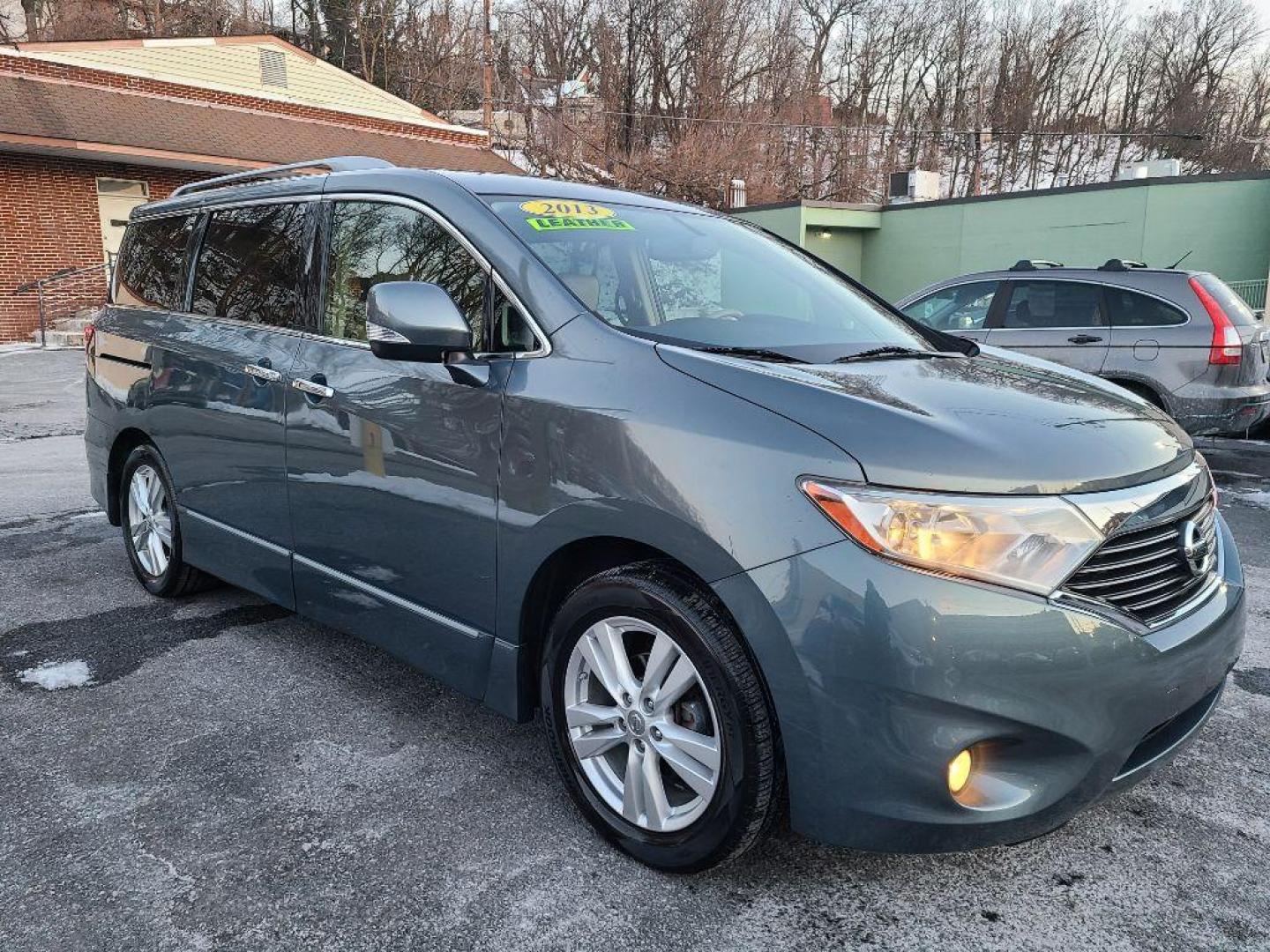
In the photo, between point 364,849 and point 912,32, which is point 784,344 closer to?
point 364,849

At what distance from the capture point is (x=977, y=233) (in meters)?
19.8

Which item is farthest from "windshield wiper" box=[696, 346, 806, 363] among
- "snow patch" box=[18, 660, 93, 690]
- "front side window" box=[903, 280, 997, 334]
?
"front side window" box=[903, 280, 997, 334]

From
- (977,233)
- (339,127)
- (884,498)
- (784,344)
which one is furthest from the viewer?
(339,127)

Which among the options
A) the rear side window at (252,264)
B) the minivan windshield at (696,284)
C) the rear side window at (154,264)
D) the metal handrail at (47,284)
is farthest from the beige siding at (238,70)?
the minivan windshield at (696,284)

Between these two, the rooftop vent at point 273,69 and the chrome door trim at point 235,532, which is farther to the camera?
the rooftop vent at point 273,69

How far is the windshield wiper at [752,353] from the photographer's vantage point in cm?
241

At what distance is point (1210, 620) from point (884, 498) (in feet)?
3.10

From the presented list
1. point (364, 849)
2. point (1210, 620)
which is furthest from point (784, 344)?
point (364, 849)

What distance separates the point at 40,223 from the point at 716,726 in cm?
2105

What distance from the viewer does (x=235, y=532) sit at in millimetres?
3639

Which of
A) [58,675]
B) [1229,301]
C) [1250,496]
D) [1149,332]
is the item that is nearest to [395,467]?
[58,675]

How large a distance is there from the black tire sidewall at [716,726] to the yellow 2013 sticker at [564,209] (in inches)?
48.8

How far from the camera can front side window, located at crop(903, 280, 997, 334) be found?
8.41 metres

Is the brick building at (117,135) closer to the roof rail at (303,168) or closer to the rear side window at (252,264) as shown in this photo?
the roof rail at (303,168)
